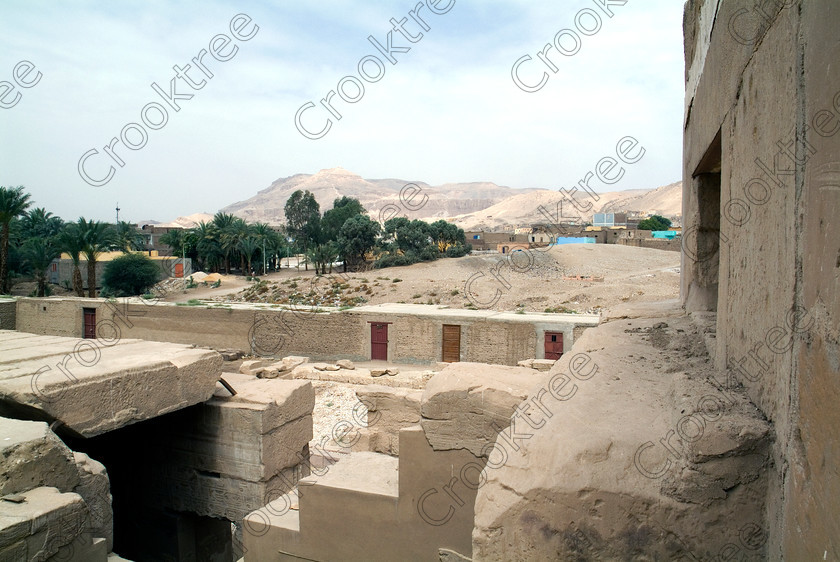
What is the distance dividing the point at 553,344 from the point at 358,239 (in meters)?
28.0

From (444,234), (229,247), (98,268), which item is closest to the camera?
(98,268)

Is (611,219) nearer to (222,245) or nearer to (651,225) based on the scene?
(651,225)

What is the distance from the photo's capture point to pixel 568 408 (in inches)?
78.7

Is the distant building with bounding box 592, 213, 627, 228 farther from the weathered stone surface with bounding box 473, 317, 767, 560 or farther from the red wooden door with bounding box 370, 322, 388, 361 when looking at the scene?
the weathered stone surface with bounding box 473, 317, 767, 560

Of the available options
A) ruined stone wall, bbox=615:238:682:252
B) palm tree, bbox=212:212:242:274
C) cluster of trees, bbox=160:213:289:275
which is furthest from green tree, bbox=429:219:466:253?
palm tree, bbox=212:212:242:274

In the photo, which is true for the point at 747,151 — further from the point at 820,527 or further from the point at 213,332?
the point at 213,332

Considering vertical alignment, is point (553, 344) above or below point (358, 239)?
below

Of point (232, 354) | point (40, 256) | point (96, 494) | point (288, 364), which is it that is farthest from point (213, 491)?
point (40, 256)

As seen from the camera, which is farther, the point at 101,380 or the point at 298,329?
the point at 298,329

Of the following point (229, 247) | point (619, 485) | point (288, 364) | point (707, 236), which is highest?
point (229, 247)

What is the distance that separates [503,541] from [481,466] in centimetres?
190

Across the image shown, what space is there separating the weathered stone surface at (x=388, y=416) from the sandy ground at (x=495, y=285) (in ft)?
50.8

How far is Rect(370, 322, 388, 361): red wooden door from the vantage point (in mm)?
18188

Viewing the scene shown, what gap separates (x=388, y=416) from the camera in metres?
6.75
